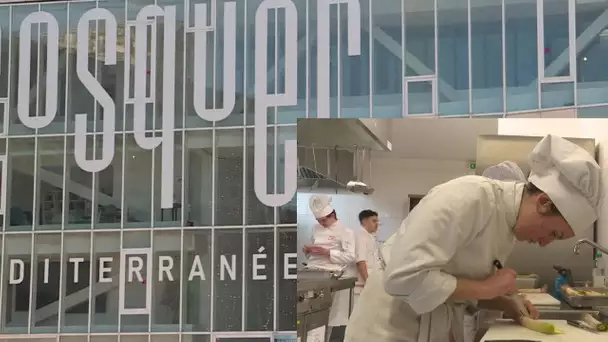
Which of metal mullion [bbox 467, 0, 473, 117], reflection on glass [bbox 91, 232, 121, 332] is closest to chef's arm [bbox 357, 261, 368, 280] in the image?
metal mullion [bbox 467, 0, 473, 117]

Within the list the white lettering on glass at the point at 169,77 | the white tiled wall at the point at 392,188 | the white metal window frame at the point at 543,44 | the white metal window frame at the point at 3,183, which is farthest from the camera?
the white metal window frame at the point at 3,183

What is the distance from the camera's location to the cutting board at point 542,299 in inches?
66.3

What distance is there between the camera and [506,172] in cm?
171

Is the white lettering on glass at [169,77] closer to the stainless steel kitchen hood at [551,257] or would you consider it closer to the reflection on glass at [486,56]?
the reflection on glass at [486,56]

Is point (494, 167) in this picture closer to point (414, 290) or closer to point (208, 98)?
point (414, 290)

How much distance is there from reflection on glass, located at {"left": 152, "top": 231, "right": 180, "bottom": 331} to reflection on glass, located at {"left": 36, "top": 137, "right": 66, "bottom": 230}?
1.17ft

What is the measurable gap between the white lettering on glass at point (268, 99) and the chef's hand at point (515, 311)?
690 mm

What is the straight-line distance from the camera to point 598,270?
5.50 ft

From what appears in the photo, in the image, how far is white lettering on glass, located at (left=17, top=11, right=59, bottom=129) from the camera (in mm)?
2119

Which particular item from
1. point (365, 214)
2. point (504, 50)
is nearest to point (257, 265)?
point (365, 214)

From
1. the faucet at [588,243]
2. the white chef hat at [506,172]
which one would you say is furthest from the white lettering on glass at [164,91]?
the faucet at [588,243]

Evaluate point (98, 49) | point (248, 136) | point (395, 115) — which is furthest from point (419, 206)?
point (98, 49)

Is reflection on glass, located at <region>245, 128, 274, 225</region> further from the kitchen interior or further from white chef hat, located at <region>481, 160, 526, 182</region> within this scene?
A: white chef hat, located at <region>481, 160, 526, 182</region>

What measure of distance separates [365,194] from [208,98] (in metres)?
0.60
